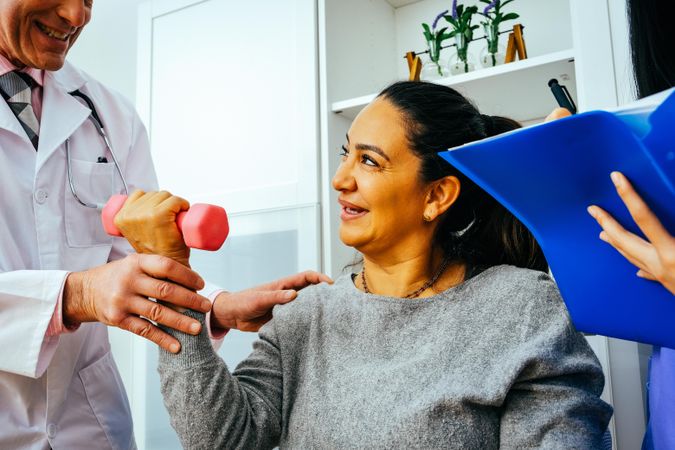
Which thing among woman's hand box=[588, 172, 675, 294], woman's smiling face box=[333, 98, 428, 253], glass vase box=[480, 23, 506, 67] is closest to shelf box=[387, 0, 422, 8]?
glass vase box=[480, 23, 506, 67]

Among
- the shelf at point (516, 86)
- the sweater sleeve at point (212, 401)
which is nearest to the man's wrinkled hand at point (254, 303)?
the sweater sleeve at point (212, 401)

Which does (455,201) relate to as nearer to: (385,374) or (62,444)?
(385,374)

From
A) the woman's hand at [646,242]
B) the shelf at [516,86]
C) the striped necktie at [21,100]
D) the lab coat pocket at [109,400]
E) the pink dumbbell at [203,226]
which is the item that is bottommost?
the lab coat pocket at [109,400]

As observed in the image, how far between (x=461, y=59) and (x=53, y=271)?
151 centimetres

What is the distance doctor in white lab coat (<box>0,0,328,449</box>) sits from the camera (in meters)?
0.87

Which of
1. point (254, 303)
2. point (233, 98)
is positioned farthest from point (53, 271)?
point (233, 98)

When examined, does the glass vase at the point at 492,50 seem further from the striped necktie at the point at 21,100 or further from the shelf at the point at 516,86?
the striped necktie at the point at 21,100

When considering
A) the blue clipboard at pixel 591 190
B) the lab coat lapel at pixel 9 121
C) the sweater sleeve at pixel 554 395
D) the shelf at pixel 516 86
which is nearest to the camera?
the blue clipboard at pixel 591 190

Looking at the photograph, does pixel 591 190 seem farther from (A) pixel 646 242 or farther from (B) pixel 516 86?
(B) pixel 516 86

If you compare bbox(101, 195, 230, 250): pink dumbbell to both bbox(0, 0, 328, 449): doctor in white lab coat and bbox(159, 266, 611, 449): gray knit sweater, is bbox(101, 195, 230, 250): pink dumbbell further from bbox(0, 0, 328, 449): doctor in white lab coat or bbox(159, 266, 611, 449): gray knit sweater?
bbox(159, 266, 611, 449): gray knit sweater

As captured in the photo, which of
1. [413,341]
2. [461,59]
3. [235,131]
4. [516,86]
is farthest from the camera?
[235,131]

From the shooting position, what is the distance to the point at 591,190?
2.17 ft

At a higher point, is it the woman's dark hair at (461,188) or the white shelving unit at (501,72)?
the white shelving unit at (501,72)

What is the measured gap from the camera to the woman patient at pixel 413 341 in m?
0.93
